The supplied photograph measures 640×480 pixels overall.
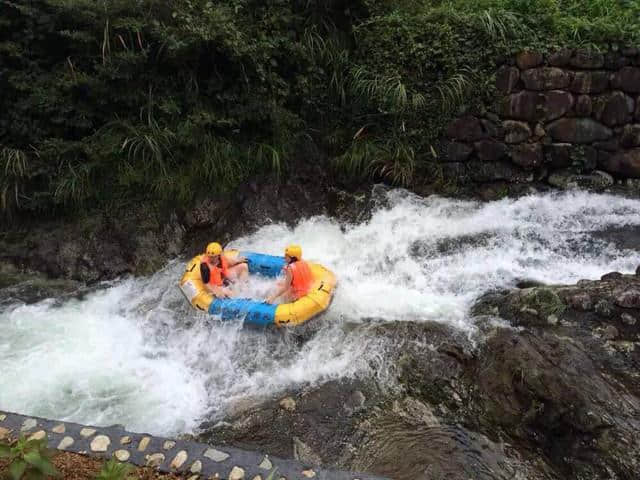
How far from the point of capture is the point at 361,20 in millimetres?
7859

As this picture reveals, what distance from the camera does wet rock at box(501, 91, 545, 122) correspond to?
7.37m

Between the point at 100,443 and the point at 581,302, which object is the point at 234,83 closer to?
the point at 581,302

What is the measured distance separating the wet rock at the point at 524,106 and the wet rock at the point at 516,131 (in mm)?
88

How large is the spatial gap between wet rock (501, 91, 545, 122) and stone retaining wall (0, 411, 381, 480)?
611cm

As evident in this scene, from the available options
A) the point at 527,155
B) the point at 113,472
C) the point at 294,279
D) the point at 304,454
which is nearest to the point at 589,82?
the point at 527,155

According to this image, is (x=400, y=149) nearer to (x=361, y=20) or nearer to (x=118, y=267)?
(x=361, y=20)

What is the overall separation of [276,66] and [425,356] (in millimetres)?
4696

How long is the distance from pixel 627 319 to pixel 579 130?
3518 mm

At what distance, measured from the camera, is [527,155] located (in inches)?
298

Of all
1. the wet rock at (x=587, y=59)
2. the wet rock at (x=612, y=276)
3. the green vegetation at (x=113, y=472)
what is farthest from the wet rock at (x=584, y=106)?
the green vegetation at (x=113, y=472)

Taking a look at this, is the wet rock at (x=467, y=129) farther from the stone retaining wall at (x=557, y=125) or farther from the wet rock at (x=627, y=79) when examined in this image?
the wet rock at (x=627, y=79)

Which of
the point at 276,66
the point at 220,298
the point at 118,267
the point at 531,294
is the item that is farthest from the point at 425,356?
the point at 276,66

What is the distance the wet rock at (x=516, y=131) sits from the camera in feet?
24.6

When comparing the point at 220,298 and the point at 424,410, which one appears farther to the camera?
the point at 220,298
